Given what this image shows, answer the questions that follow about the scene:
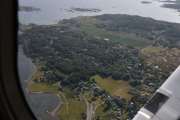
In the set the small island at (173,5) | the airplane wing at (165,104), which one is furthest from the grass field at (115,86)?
the small island at (173,5)

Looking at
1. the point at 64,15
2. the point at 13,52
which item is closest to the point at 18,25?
the point at 13,52

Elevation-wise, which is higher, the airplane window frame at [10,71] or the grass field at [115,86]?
the airplane window frame at [10,71]

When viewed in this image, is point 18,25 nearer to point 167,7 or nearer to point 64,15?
point 64,15

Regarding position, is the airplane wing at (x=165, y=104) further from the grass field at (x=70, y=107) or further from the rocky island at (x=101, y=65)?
the grass field at (x=70, y=107)

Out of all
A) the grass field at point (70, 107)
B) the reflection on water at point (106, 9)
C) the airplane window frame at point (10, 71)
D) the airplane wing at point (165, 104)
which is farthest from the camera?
the reflection on water at point (106, 9)

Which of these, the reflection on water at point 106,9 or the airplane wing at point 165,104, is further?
the reflection on water at point 106,9

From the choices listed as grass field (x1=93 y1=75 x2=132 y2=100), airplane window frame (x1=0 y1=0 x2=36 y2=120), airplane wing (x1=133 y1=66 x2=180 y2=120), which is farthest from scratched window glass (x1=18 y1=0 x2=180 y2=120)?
airplane window frame (x1=0 y1=0 x2=36 y2=120)

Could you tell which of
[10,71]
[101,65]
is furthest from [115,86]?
[10,71]

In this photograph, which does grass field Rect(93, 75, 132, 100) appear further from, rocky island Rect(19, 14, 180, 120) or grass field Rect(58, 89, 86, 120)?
grass field Rect(58, 89, 86, 120)
